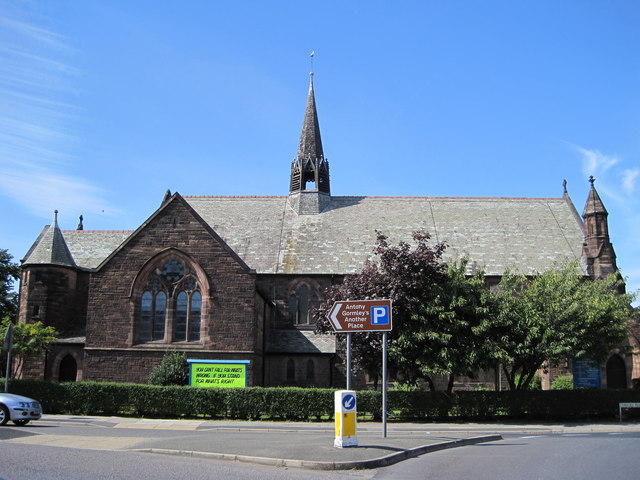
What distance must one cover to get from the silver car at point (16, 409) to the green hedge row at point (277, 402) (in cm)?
627

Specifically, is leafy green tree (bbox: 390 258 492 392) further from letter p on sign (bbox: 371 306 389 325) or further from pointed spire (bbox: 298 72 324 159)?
pointed spire (bbox: 298 72 324 159)

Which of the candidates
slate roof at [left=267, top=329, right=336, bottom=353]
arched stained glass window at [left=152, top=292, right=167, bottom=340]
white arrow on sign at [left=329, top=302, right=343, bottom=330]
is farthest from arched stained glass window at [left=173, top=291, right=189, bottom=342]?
white arrow on sign at [left=329, top=302, right=343, bottom=330]

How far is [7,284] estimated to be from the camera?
55.9 m

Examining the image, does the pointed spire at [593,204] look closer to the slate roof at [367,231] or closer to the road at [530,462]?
the slate roof at [367,231]

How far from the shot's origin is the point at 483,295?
26781mm

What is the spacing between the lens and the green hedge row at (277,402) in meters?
25.0

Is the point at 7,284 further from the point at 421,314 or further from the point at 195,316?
the point at 421,314

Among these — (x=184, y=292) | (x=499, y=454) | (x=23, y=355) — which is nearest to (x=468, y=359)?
(x=499, y=454)

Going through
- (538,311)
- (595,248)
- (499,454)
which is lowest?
(499,454)

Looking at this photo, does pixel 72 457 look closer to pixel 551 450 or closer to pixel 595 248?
pixel 551 450

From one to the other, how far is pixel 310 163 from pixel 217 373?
2166 centimetres

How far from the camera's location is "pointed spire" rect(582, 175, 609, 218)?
38.8 m

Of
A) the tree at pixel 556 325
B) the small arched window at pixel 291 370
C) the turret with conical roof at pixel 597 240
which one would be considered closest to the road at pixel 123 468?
the tree at pixel 556 325

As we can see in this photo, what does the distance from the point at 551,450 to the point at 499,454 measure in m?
1.50
